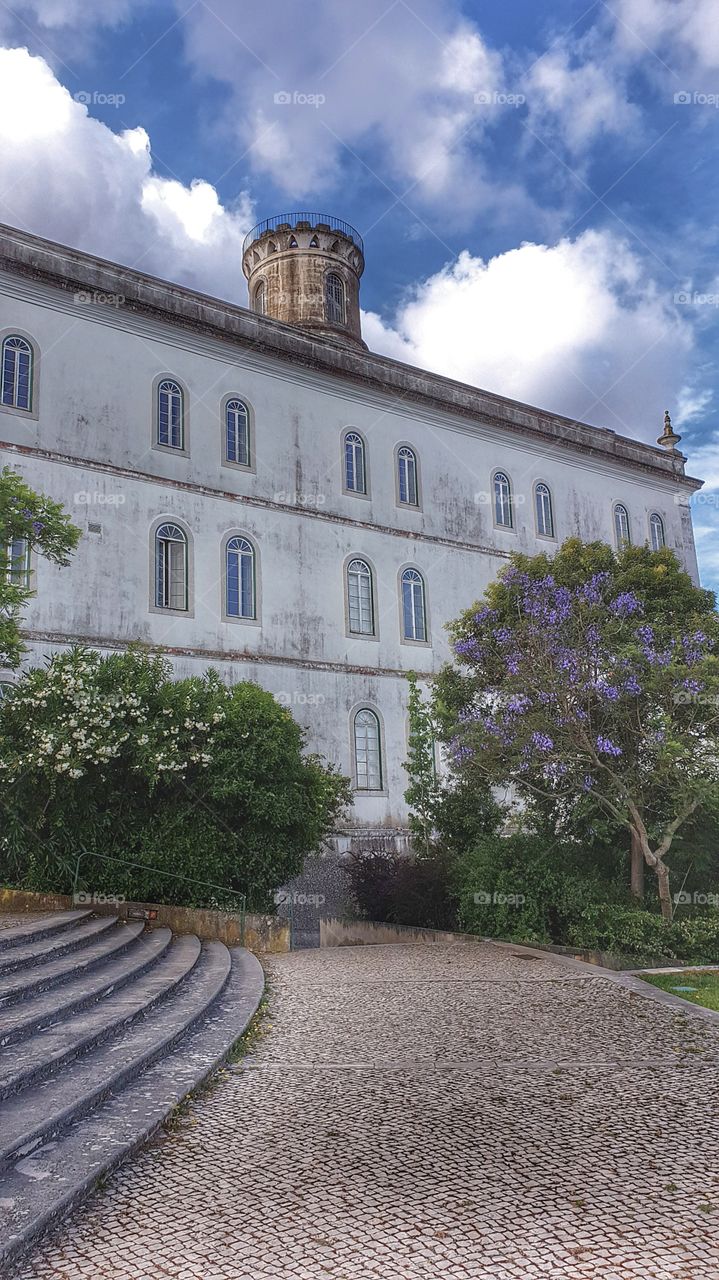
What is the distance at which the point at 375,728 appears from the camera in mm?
20969

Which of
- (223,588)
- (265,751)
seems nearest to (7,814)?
(265,751)

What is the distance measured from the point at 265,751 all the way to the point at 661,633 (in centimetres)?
559

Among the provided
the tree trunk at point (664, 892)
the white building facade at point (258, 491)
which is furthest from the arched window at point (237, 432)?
the tree trunk at point (664, 892)

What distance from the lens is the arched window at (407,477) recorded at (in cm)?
2298

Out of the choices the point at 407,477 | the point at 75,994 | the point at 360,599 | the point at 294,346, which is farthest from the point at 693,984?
the point at 294,346

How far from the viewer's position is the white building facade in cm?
1777

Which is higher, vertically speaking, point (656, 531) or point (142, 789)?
point (656, 531)

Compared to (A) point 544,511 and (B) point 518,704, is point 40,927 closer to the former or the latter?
(B) point 518,704

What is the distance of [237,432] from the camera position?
20406mm

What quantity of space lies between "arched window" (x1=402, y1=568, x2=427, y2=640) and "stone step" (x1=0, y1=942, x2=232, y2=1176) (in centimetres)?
1540

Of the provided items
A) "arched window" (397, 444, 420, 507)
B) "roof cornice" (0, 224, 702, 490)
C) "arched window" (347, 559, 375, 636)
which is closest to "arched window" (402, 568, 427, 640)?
"arched window" (347, 559, 375, 636)

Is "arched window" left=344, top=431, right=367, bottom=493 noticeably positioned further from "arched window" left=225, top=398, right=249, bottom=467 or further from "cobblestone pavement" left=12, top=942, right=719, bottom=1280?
"cobblestone pavement" left=12, top=942, right=719, bottom=1280

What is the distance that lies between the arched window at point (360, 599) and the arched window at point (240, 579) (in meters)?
2.59

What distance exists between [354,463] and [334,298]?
29.8ft
